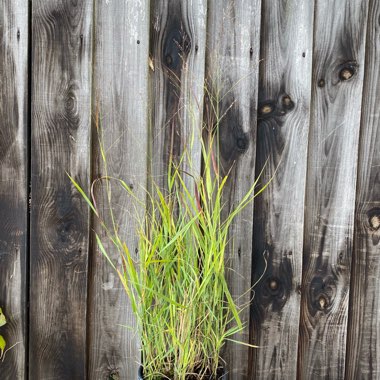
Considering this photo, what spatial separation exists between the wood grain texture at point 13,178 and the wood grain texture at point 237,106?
0.69 meters

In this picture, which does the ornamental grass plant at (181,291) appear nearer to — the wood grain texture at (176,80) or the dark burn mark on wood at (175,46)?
the wood grain texture at (176,80)

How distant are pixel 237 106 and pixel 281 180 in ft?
1.08

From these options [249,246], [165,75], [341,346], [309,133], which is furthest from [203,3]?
[341,346]

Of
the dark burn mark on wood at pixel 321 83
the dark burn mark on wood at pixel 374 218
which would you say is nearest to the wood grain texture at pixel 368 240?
the dark burn mark on wood at pixel 374 218

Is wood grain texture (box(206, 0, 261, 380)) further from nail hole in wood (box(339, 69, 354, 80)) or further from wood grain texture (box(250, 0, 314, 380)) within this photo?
nail hole in wood (box(339, 69, 354, 80))

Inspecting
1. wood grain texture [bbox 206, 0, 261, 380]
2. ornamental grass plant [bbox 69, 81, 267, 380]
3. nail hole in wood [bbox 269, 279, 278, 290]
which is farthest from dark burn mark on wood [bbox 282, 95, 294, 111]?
nail hole in wood [bbox 269, 279, 278, 290]

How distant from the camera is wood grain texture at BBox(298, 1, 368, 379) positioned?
6.40 ft

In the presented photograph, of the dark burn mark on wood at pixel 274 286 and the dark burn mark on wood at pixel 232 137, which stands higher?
the dark burn mark on wood at pixel 232 137

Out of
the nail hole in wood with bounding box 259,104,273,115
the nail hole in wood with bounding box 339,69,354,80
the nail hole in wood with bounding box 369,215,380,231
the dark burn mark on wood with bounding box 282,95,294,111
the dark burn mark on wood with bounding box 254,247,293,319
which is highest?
the nail hole in wood with bounding box 339,69,354,80

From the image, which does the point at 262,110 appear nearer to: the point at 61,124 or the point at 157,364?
the point at 61,124

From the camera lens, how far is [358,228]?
6.61ft

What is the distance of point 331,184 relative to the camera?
200 cm

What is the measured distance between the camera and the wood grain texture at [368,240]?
1.96m

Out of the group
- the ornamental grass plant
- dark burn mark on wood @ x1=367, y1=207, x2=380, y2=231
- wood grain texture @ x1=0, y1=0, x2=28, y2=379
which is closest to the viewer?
the ornamental grass plant
